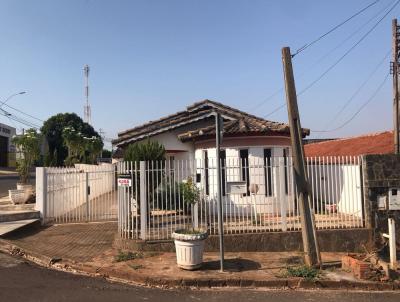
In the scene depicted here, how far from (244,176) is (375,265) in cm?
455

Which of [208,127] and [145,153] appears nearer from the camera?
[145,153]

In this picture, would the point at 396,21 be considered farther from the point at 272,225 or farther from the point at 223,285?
the point at 223,285

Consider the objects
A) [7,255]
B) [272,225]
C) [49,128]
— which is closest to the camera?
[7,255]

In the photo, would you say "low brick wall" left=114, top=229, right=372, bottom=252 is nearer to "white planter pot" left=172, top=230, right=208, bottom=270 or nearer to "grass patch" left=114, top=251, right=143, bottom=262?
"grass patch" left=114, top=251, right=143, bottom=262

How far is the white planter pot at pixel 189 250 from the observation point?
856cm

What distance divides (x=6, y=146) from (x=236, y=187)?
63237 mm

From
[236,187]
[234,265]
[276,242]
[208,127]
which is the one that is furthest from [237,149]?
[234,265]

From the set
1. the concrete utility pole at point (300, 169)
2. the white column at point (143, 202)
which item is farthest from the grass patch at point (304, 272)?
the white column at point (143, 202)

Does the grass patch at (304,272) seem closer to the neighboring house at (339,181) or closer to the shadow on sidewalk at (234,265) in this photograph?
the shadow on sidewalk at (234,265)

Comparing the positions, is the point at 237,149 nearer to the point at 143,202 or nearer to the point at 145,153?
the point at 145,153

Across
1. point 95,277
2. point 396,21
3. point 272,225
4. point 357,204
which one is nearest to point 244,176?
point 272,225

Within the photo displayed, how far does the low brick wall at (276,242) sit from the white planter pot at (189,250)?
60.5 inches

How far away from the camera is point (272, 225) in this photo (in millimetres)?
10891

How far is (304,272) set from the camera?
8367 mm
